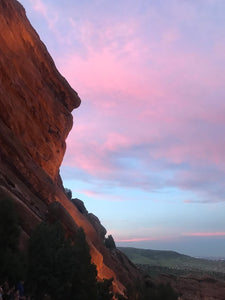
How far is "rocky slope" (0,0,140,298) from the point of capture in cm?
2700

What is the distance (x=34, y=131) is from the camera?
34.7 metres

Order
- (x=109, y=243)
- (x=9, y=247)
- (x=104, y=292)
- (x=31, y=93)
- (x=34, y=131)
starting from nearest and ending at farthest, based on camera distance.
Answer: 1. (x=9, y=247)
2. (x=104, y=292)
3. (x=34, y=131)
4. (x=31, y=93)
5. (x=109, y=243)

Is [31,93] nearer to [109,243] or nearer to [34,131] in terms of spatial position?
[34,131]

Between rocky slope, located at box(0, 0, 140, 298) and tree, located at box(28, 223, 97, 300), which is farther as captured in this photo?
rocky slope, located at box(0, 0, 140, 298)

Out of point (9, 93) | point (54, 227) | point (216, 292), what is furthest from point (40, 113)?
point (216, 292)

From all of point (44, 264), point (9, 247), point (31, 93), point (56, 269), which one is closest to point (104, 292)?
point (56, 269)

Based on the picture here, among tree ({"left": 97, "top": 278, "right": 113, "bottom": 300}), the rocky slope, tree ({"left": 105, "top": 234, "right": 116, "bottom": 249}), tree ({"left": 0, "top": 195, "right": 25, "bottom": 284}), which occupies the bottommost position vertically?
tree ({"left": 97, "top": 278, "right": 113, "bottom": 300})

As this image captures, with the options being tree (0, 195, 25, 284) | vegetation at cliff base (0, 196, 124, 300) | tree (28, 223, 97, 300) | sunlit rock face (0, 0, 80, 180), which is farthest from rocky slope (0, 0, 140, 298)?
tree (0, 195, 25, 284)

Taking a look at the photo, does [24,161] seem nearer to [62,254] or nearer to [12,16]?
[62,254]

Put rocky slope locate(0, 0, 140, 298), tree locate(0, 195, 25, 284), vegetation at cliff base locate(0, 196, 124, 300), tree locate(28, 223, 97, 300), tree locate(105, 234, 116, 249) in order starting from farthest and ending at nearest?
tree locate(105, 234, 116, 249)
rocky slope locate(0, 0, 140, 298)
tree locate(28, 223, 97, 300)
vegetation at cliff base locate(0, 196, 124, 300)
tree locate(0, 195, 25, 284)

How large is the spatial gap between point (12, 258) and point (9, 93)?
22.4 meters

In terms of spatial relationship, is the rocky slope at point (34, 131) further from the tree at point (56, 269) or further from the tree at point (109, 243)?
Answer: the tree at point (56, 269)

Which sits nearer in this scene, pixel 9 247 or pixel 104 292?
pixel 9 247

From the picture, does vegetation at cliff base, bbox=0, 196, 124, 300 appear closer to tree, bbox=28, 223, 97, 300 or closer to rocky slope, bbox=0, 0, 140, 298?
tree, bbox=28, 223, 97, 300
